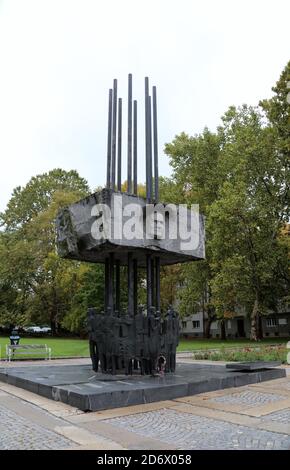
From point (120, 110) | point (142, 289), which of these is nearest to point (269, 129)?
point (142, 289)

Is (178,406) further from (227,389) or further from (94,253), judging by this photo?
(94,253)

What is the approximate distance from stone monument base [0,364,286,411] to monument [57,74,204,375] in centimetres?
58

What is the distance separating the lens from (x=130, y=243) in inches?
401

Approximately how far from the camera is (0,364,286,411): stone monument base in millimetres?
7605

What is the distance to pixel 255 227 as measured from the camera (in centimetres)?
3209

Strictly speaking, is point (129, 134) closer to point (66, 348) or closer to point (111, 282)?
point (111, 282)

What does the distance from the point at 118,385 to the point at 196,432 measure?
2.98m

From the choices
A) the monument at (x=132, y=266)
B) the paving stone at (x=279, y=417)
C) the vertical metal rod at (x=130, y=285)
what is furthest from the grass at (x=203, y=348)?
the paving stone at (x=279, y=417)

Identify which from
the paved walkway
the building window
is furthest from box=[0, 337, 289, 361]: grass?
the building window

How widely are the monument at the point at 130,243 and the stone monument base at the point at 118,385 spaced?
579mm

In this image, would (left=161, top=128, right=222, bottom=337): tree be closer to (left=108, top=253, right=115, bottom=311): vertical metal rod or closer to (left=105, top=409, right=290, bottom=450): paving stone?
(left=108, top=253, right=115, bottom=311): vertical metal rod

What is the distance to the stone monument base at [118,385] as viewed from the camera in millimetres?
7605

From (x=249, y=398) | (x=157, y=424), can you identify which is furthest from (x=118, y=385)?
(x=249, y=398)
